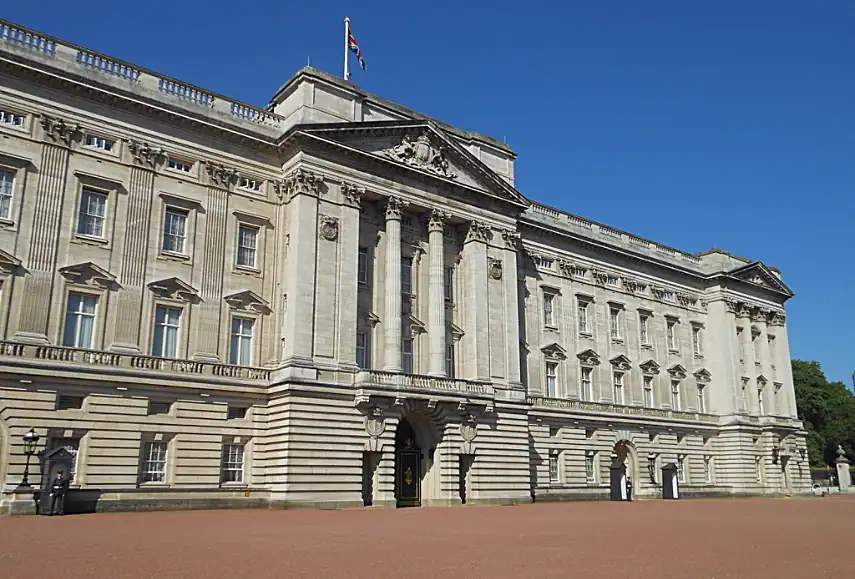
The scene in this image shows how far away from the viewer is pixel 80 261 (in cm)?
3453

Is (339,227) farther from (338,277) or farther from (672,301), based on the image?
(672,301)

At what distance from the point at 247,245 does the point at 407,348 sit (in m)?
10.6

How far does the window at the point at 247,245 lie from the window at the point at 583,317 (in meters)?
26.7

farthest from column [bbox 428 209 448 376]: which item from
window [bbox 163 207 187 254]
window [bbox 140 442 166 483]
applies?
window [bbox 140 442 166 483]

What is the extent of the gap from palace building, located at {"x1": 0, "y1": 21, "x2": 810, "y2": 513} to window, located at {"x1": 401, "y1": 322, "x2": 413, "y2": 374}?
141 millimetres

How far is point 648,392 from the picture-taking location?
6119 centimetres

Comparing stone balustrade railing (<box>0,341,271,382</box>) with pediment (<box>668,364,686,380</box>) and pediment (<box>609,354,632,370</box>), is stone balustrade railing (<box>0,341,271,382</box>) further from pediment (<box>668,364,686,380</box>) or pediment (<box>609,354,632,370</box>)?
pediment (<box>668,364,686,380</box>)

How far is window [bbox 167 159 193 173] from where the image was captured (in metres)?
38.3

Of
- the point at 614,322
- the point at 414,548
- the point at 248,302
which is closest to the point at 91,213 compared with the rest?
the point at 248,302

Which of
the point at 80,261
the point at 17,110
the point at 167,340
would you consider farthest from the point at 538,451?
the point at 17,110

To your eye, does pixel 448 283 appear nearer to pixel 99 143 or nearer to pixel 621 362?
pixel 621 362

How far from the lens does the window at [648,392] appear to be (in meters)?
60.9

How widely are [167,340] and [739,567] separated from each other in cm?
2801

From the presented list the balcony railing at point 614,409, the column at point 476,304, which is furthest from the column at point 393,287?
the balcony railing at point 614,409
